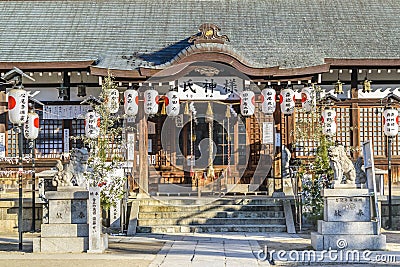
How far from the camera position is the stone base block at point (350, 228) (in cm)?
1233

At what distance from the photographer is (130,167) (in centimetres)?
1912

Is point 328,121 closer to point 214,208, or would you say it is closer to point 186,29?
point 214,208

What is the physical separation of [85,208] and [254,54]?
9.90 metres

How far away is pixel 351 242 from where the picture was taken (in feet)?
40.1

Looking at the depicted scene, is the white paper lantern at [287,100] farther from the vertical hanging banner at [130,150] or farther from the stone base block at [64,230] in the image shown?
the stone base block at [64,230]

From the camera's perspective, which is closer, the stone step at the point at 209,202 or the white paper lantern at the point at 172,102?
the stone step at the point at 209,202

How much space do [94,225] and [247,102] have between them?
25.0 feet

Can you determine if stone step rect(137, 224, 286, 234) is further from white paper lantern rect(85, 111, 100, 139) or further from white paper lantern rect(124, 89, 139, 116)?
white paper lantern rect(124, 89, 139, 116)

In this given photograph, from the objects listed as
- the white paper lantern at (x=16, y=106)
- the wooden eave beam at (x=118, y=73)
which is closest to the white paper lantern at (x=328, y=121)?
the wooden eave beam at (x=118, y=73)

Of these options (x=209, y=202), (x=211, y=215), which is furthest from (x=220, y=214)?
(x=209, y=202)

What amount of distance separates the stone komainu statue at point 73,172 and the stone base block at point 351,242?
522 centimetres

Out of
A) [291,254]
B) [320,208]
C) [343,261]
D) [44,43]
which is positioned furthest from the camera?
[44,43]

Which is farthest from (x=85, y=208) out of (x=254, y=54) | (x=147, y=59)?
(x=254, y=54)

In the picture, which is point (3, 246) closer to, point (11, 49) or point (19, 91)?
point (19, 91)
